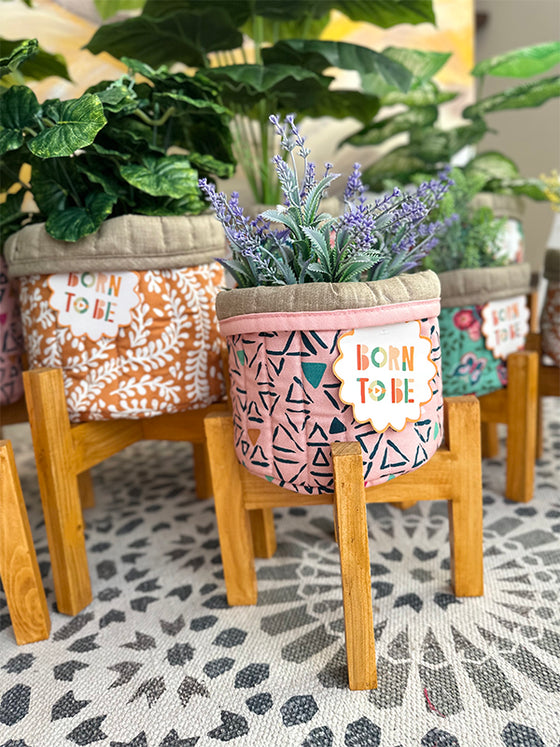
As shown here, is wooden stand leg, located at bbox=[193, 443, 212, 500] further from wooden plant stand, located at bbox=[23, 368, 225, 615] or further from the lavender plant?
the lavender plant

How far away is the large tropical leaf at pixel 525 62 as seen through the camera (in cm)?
165

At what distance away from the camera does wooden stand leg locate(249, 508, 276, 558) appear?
120 centimetres

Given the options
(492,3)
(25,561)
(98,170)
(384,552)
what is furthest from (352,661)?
(492,3)

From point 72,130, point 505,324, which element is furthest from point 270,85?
point 505,324

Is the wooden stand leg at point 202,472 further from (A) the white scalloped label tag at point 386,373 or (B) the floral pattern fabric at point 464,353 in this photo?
(A) the white scalloped label tag at point 386,373

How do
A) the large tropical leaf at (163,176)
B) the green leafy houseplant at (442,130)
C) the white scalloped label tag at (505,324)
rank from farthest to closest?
the green leafy houseplant at (442,130)
the white scalloped label tag at (505,324)
the large tropical leaf at (163,176)

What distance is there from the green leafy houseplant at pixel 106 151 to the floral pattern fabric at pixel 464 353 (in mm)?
574

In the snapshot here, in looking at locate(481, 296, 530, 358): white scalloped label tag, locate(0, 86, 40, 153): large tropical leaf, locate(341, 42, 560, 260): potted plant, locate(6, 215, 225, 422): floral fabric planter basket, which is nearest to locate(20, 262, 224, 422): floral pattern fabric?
locate(6, 215, 225, 422): floral fabric planter basket

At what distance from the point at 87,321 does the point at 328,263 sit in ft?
1.56

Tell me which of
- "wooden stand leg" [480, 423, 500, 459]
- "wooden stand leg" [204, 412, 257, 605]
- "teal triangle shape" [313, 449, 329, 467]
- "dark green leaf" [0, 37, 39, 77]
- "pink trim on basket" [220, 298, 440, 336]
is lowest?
"wooden stand leg" [480, 423, 500, 459]

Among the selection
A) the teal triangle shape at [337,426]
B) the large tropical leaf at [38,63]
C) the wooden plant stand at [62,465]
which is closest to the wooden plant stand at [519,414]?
the teal triangle shape at [337,426]

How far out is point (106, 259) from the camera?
1.05 meters

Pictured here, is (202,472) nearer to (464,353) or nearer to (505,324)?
(464,353)

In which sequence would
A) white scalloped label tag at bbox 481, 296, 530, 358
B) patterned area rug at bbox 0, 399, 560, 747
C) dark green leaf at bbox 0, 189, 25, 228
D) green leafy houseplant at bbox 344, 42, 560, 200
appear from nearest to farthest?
patterned area rug at bbox 0, 399, 560, 747 → dark green leaf at bbox 0, 189, 25, 228 → white scalloped label tag at bbox 481, 296, 530, 358 → green leafy houseplant at bbox 344, 42, 560, 200
